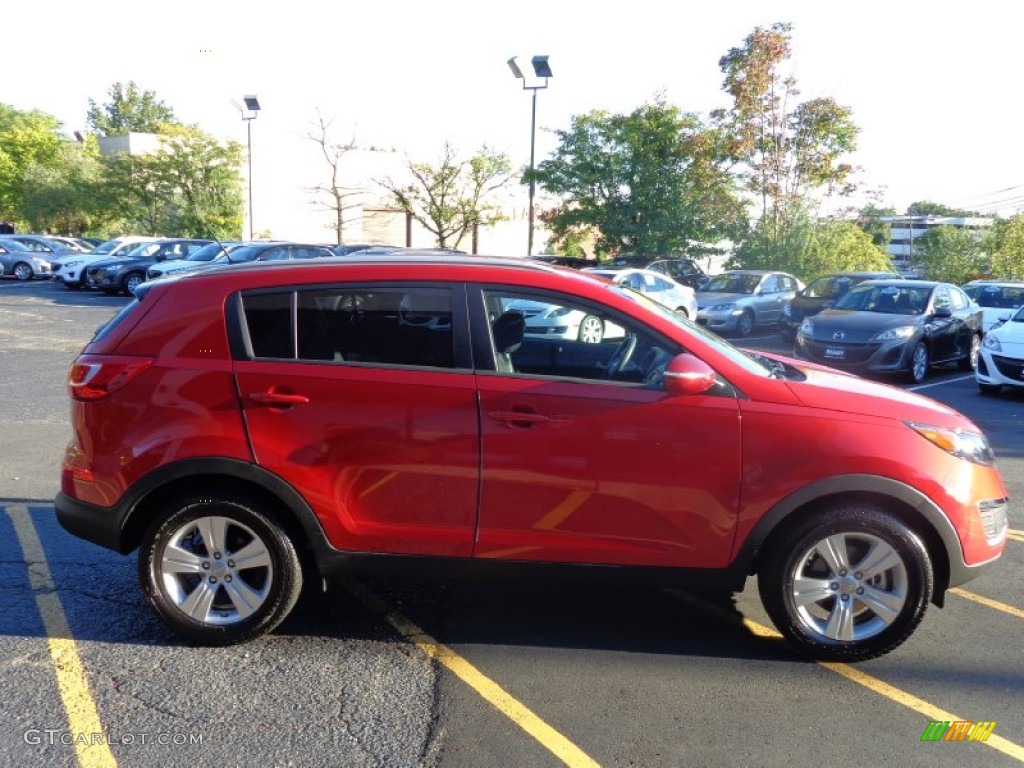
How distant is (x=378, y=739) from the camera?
11.2 feet

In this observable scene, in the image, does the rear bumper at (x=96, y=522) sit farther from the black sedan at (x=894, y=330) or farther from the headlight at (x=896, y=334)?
the headlight at (x=896, y=334)

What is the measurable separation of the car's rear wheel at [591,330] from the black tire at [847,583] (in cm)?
124

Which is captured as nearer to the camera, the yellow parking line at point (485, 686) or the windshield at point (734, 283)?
the yellow parking line at point (485, 686)

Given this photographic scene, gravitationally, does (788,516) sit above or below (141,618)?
above

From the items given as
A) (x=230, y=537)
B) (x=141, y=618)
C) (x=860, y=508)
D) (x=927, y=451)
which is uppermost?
(x=927, y=451)

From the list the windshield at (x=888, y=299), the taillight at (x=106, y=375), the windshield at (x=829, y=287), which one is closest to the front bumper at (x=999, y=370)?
the windshield at (x=888, y=299)

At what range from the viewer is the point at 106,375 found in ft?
13.4

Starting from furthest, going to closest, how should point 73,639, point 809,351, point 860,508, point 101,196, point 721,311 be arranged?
point 101,196
point 721,311
point 809,351
point 73,639
point 860,508

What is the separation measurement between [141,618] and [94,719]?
3.20 ft

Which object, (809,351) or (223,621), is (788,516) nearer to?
(223,621)

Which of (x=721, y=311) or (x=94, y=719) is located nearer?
(x=94, y=719)

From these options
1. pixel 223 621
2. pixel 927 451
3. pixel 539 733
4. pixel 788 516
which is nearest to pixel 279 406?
pixel 223 621

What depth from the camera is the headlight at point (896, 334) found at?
1255 cm

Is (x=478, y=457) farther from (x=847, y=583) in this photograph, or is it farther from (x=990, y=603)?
→ (x=990, y=603)
